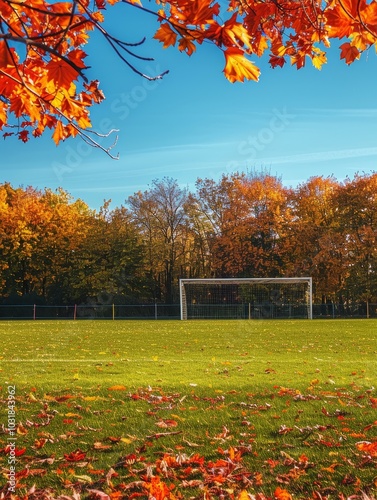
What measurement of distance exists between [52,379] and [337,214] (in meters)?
35.2

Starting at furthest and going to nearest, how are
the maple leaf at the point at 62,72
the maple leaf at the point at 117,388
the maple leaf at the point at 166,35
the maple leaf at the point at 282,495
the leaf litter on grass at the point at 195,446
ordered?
the maple leaf at the point at 117,388, the leaf litter on grass at the point at 195,446, the maple leaf at the point at 282,495, the maple leaf at the point at 62,72, the maple leaf at the point at 166,35

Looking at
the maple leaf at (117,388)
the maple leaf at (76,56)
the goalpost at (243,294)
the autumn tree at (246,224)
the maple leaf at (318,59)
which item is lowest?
the maple leaf at (117,388)

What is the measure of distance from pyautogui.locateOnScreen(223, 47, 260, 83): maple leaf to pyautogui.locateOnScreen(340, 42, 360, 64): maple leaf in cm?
128

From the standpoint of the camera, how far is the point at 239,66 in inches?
93.4

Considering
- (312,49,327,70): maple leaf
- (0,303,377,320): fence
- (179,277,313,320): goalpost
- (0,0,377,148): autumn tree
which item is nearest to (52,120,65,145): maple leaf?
(0,0,377,148): autumn tree

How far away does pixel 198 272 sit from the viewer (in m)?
44.2

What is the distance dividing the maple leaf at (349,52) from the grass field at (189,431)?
2865 millimetres

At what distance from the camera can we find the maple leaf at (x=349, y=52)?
133 inches

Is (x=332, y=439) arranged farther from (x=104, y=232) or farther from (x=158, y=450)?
(x=104, y=232)

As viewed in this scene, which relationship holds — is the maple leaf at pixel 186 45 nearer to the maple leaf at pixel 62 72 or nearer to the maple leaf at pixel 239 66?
the maple leaf at pixel 239 66

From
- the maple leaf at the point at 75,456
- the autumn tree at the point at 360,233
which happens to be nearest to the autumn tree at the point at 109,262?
the autumn tree at the point at 360,233

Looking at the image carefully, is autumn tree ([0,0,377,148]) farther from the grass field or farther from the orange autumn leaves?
the grass field

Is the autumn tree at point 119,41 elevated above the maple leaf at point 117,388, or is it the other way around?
the autumn tree at point 119,41

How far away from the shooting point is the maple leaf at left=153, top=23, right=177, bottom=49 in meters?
2.45
